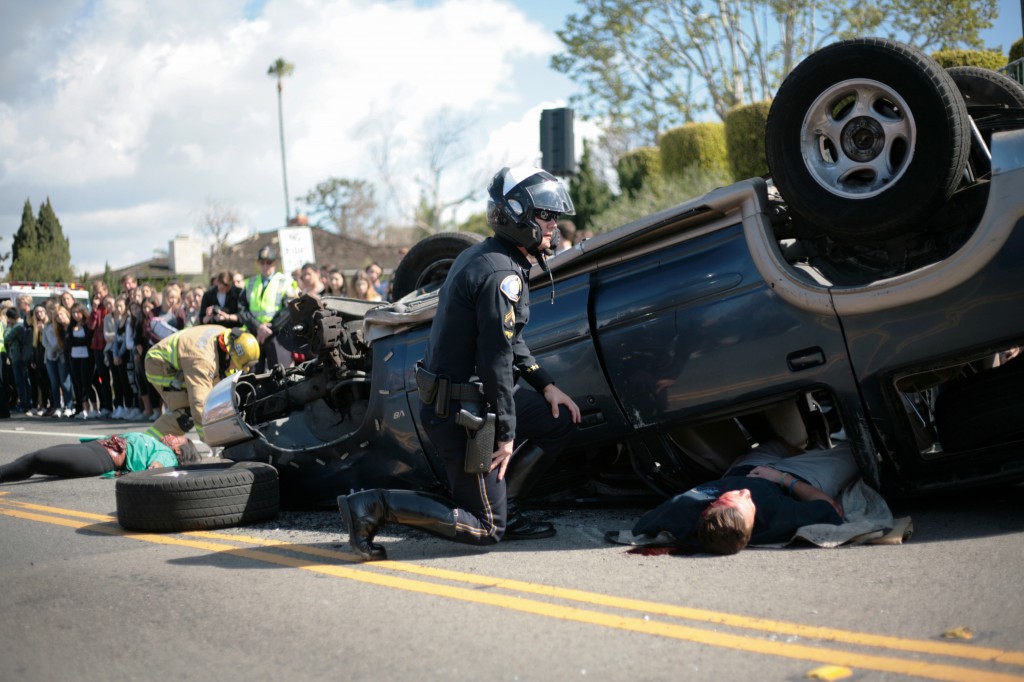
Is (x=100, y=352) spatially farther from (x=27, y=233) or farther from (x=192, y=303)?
(x=27, y=233)

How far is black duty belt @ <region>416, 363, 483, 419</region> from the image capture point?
14.6ft

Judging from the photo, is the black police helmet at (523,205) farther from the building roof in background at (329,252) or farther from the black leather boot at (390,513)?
the building roof in background at (329,252)

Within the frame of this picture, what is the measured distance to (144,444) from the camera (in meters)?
8.52

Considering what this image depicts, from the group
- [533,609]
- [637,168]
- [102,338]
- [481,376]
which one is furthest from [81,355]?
[637,168]

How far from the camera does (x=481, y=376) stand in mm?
4445

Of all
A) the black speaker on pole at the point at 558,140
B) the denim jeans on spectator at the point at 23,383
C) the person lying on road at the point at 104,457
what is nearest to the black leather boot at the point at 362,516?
the person lying on road at the point at 104,457

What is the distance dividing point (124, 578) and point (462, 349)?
1.89 meters

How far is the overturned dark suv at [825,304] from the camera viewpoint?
14.2 ft

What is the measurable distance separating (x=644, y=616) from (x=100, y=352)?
1403 centimetres

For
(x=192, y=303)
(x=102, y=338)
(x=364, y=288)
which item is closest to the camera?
(x=364, y=288)

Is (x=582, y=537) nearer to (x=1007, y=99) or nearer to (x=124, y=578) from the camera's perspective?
(x=124, y=578)

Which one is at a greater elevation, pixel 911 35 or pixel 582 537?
pixel 911 35

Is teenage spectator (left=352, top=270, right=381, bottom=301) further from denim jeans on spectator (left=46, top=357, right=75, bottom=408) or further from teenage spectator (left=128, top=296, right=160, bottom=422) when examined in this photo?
denim jeans on spectator (left=46, top=357, right=75, bottom=408)

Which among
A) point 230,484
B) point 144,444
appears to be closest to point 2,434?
point 144,444
